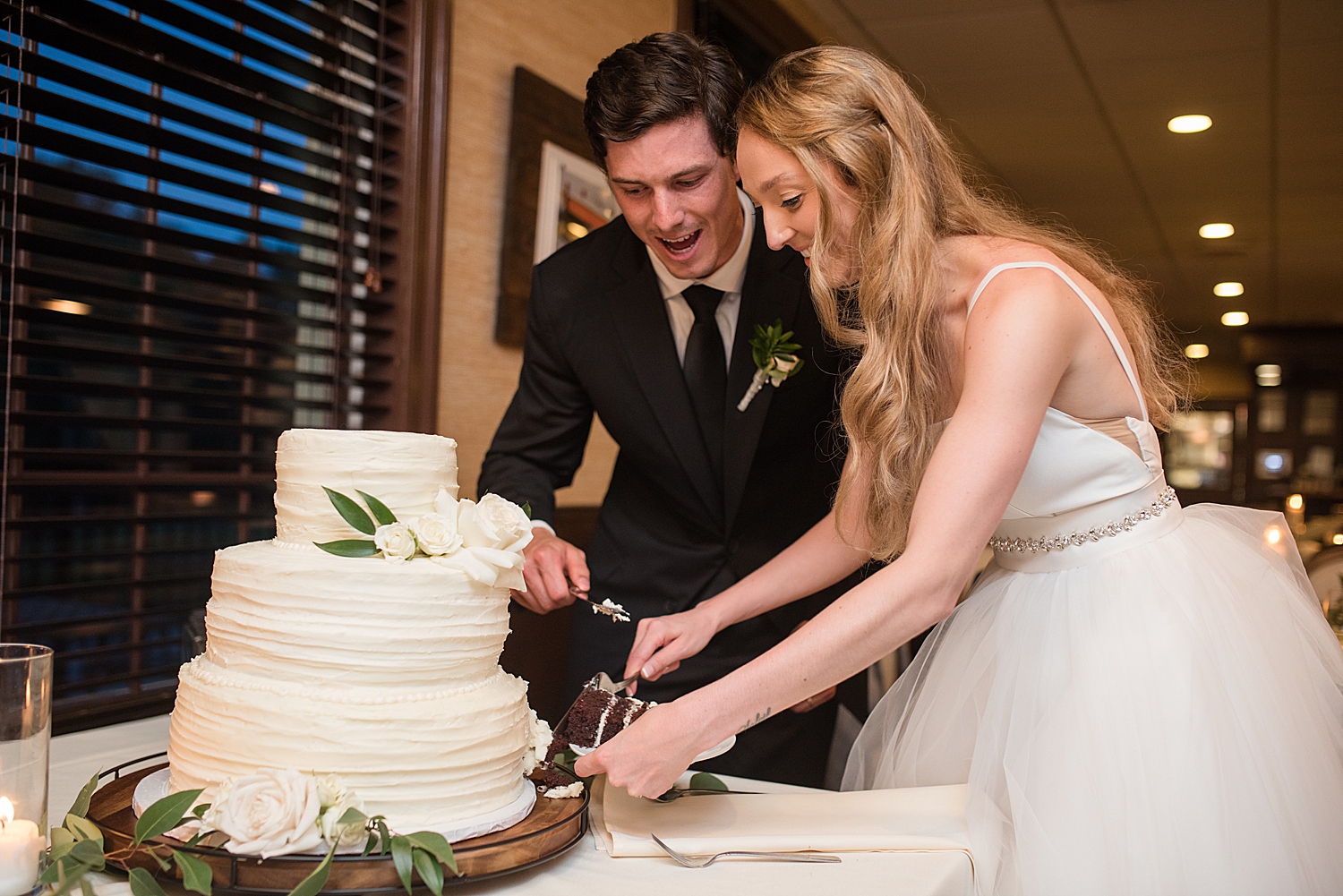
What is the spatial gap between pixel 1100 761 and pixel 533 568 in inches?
35.9

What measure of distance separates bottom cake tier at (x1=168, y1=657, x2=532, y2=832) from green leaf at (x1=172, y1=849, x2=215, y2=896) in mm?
127

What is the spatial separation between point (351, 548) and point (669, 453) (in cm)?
110

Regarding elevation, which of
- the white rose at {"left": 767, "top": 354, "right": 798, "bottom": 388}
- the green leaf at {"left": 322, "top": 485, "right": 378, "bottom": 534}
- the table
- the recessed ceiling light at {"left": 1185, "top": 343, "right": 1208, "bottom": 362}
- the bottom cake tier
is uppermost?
the recessed ceiling light at {"left": 1185, "top": 343, "right": 1208, "bottom": 362}

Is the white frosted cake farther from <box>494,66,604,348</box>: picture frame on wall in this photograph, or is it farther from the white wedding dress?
<box>494,66,604,348</box>: picture frame on wall

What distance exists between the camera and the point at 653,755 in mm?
1210

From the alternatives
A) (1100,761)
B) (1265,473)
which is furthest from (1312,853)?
(1265,473)

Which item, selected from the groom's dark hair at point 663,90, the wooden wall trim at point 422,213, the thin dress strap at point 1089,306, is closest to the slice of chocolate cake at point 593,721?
the thin dress strap at point 1089,306

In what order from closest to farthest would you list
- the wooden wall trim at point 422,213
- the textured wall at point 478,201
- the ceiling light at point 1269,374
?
1. the wooden wall trim at point 422,213
2. the textured wall at point 478,201
3. the ceiling light at point 1269,374

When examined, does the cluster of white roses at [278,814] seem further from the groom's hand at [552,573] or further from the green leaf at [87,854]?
the groom's hand at [552,573]

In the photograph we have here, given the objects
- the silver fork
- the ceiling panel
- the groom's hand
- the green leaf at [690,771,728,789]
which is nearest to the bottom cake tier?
the silver fork

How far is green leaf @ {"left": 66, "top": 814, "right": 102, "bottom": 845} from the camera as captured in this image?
3.39 feet

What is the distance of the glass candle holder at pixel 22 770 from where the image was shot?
101 centimetres

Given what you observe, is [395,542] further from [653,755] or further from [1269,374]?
[1269,374]

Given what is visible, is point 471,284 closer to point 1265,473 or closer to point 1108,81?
point 1108,81
